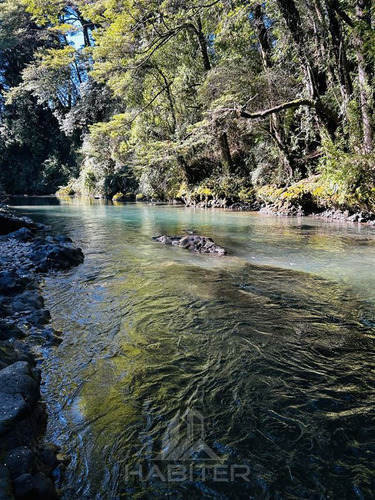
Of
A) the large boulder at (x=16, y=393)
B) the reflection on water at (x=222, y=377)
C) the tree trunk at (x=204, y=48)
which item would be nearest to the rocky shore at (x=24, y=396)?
the large boulder at (x=16, y=393)

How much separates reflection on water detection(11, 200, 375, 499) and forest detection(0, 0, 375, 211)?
356 centimetres

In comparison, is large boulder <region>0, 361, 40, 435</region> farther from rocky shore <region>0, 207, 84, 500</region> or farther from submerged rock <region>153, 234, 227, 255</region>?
submerged rock <region>153, 234, 227, 255</region>

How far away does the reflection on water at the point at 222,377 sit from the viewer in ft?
6.40

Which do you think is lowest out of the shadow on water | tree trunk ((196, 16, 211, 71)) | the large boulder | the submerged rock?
the shadow on water

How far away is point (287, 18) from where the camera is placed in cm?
1259

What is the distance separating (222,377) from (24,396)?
155 centimetres

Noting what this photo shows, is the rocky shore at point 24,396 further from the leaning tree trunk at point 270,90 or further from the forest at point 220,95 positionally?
the leaning tree trunk at point 270,90

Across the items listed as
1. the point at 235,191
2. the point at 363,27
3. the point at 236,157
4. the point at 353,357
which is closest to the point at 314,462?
the point at 353,357

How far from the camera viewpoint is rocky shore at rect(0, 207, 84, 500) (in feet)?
5.50

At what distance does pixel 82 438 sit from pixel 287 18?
15167 millimetres

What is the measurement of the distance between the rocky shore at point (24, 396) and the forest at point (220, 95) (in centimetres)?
373

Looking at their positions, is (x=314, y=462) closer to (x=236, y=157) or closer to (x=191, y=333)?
(x=191, y=333)

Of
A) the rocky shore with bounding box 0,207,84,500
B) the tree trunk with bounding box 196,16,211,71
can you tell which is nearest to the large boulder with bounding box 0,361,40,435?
the rocky shore with bounding box 0,207,84,500

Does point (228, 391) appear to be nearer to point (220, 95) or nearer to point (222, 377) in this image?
point (222, 377)
